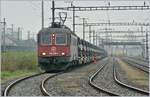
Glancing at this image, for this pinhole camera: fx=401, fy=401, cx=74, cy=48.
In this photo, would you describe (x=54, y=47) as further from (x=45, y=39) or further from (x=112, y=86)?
(x=112, y=86)

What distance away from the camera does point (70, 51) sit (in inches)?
1093

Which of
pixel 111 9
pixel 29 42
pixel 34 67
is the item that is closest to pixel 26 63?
pixel 34 67

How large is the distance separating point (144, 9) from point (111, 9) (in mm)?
3056

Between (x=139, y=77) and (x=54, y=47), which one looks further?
(x=54, y=47)

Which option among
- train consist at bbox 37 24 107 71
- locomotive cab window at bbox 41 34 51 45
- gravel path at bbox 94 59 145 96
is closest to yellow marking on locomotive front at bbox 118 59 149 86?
gravel path at bbox 94 59 145 96

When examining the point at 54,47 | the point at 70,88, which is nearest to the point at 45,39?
the point at 54,47

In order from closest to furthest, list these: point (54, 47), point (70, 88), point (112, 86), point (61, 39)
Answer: point (70, 88), point (112, 86), point (54, 47), point (61, 39)

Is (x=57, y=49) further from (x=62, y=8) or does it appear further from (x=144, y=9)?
(x=144, y=9)

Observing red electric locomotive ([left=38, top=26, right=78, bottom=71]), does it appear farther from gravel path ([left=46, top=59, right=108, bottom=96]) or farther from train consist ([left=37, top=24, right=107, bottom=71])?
gravel path ([left=46, top=59, right=108, bottom=96])

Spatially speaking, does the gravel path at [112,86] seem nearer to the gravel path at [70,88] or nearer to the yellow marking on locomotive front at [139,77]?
the gravel path at [70,88]

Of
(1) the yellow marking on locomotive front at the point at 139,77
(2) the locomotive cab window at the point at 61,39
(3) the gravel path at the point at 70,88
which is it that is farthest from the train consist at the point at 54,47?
(3) the gravel path at the point at 70,88

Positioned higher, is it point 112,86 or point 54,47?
point 54,47

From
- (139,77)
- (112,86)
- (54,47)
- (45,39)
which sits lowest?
(139,77)

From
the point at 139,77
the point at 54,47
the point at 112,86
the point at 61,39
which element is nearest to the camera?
the point at 112,86
